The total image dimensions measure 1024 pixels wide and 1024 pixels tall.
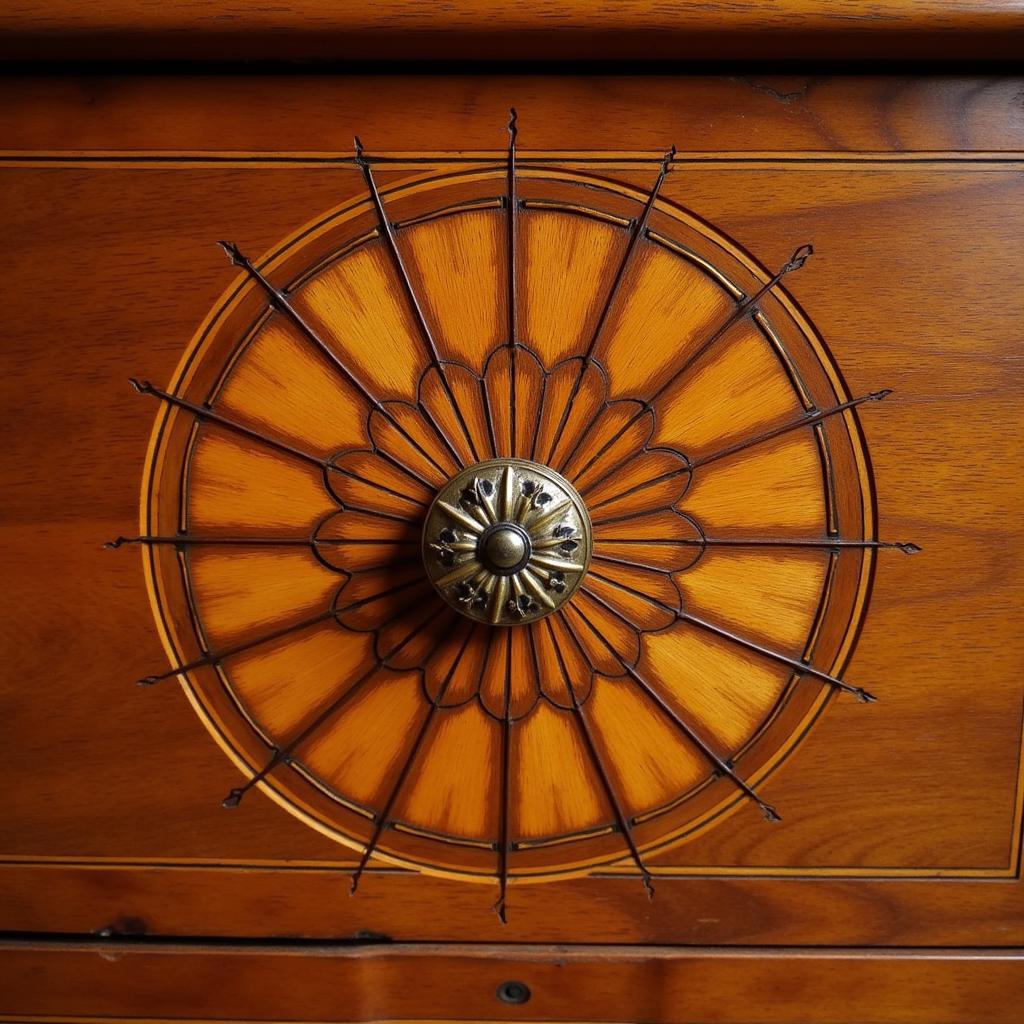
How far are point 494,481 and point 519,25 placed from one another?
1.21ft

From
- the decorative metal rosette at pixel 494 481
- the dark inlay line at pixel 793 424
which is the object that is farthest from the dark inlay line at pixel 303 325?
the dark inlay line at pixel 793 424

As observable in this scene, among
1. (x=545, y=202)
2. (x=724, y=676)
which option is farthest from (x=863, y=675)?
(x=545, y=202)

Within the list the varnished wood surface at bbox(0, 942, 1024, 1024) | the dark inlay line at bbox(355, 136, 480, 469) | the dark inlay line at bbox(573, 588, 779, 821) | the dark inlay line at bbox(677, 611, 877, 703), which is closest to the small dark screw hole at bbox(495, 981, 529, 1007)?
the varnished wood surface at bbox(0, 942, 1024, 1024)

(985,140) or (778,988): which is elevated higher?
(985,140)

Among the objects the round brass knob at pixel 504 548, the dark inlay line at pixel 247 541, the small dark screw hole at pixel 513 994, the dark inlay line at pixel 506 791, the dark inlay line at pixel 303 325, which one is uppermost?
the dark inlay line at pixel 303 325

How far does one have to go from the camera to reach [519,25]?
0.69 metres

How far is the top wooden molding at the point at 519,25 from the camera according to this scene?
679mm

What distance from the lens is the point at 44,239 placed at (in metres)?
0.78

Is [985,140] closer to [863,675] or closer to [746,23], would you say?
[746,23]

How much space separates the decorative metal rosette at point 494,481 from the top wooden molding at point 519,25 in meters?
0.11

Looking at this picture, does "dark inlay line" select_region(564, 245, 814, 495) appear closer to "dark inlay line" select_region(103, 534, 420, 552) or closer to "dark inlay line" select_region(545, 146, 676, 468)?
"dark inlay line" select_region(545, 146, 676, 468)

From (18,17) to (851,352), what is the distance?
29.6 inches

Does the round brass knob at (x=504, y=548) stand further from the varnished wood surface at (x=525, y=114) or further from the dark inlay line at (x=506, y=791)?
the varnished wood surface at (x=525, y=114)

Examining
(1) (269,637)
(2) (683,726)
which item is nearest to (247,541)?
(1) (269,637)
